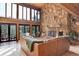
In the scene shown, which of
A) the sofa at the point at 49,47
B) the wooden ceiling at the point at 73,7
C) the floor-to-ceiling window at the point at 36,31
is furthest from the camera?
the floor-to-ceiling window at the point at 36,31

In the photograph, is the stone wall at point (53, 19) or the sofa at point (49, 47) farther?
the stone wall at point (53, 19)

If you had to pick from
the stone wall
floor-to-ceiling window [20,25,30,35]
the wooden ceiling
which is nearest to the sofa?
floor-to-ceiling window [20,25,30,35]

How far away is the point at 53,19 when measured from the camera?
4.27 metres

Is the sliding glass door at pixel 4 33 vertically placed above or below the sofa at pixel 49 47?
above

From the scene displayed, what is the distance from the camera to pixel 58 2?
Result: 13.6 ft

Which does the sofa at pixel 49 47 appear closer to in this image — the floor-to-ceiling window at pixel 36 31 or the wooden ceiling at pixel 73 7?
the floor-to-ceiling window at pixel 36 31

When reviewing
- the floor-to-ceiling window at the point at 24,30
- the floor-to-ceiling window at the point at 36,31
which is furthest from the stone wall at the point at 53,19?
the floor-to-ceiling window at the point at 24,30

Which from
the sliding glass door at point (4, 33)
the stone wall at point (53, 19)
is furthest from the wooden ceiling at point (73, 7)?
the sliding glass door at point (4, 33)

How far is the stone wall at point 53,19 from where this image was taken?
4.27m

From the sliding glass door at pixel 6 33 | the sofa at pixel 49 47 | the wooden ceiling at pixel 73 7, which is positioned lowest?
the sofa at pixel 49 47

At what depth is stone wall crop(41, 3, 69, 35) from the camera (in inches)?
168

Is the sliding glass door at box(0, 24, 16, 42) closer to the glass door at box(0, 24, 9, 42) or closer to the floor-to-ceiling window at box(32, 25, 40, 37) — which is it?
the glass door at box(0, 24, 9, 42)

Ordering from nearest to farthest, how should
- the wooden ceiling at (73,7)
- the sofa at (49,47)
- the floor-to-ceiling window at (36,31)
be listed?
the sofa at (49,47), the wooden ceiling at (73,7), the floor-to-ceiling window at (36,31)

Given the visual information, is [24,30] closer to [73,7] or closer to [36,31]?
[36,31]
